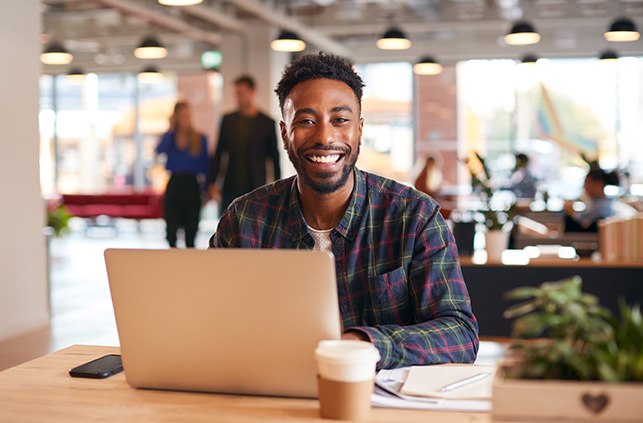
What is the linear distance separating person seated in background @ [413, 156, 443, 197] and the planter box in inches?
396

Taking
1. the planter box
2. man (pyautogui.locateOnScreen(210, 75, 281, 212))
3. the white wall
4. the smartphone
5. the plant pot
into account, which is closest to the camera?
the planter box

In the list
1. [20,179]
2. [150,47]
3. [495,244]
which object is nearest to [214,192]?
[20,179]

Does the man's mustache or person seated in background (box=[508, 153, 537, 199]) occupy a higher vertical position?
the man's mustache

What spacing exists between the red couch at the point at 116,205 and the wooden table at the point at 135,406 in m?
14.0

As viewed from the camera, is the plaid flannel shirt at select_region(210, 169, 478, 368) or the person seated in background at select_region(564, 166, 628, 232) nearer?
the plaid flannel shirt at select_region(210, 169, 478, 368)

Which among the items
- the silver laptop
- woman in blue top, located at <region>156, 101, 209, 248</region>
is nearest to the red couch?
woman in blue top, located at <region>156, 101, 209, 248</region>

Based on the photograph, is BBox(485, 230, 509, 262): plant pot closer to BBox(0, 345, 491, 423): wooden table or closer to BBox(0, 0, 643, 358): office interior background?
BBox(0, 345, 491, 423): wooden table

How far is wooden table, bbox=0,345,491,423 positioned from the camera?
1.57m

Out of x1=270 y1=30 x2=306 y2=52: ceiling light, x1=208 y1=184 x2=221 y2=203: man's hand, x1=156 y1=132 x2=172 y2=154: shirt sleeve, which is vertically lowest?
x1=208 y1=184 x2=221 y2=203: man's hand

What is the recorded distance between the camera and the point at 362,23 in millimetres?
13867

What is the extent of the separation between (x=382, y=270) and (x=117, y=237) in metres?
13.9

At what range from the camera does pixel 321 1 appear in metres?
12.5

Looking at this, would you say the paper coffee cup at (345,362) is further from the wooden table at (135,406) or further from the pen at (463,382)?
the pen at (463,382)

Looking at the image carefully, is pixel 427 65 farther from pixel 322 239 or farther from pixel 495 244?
pixel 322 239
